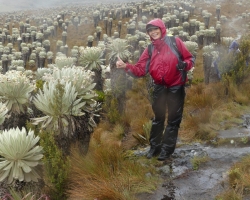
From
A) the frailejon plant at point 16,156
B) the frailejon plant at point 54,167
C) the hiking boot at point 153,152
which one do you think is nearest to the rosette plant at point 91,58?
the hiking boot at point 153,152

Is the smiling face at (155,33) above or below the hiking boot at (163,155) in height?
above

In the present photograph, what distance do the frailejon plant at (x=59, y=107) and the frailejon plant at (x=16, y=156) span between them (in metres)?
0.59

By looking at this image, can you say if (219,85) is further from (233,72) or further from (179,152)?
(179,152)

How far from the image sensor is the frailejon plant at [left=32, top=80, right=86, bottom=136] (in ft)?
16.0

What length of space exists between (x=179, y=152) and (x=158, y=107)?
101 cm

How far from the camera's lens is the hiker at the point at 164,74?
5.04 metres

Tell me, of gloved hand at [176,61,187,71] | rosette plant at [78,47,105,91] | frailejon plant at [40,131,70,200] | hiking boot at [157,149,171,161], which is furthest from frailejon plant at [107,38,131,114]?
frailejon plant at [40,131,70,200]

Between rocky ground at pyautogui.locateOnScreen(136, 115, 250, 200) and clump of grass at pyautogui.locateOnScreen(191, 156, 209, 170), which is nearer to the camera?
rocky ground at pyautogui.locateOnScreen(136, 115, 250, 200)

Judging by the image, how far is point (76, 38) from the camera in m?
Result: 25.8

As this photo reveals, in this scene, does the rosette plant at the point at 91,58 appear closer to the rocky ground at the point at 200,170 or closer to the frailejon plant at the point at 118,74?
the frailejon plant at the point at 118,74

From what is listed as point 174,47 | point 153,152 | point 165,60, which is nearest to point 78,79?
point 165,60

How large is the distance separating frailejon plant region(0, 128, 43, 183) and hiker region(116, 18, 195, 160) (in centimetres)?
196

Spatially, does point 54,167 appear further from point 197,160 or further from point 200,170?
point 197,160

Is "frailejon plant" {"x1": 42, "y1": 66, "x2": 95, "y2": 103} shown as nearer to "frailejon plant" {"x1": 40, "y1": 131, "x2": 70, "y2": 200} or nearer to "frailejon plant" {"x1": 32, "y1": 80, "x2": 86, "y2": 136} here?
"frailejon plant" {"x1": 32, "y1": 80, "x2": 86, "y2": 136}
